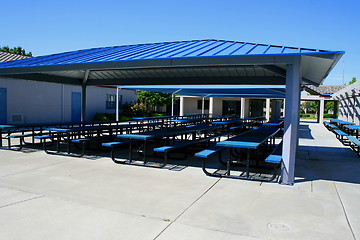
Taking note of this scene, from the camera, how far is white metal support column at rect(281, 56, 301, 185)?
5766 mm

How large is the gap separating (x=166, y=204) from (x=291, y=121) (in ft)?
10.1

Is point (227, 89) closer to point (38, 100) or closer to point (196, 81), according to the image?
point (196, 81)

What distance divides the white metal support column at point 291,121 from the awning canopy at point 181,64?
282 millimetres

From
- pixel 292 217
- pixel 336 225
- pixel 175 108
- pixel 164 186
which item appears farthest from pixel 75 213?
pixel 175 108

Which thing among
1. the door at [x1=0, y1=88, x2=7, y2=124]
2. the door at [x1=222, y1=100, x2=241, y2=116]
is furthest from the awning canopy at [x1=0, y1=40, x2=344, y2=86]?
the door at [x1=222, y1=100, x2=241, y2=116]

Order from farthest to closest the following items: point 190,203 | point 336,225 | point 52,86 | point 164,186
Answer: point 52,86 < point 164,186 < point 190,203 < point 336,225

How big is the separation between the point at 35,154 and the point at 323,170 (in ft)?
25.8

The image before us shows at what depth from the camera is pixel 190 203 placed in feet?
14.9

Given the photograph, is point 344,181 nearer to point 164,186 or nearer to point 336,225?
point 336,225

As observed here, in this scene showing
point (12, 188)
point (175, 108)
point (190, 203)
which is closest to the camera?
point (190, 203)

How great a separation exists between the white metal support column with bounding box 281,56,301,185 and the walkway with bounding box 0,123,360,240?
303mm

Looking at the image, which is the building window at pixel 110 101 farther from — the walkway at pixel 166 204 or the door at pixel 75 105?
the walkway at pixel 166 204

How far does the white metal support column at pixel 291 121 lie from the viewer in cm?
577

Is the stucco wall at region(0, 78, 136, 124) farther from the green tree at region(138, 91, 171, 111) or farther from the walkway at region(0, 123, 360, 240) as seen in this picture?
the walkway at region(0, 123, 360, 240)
